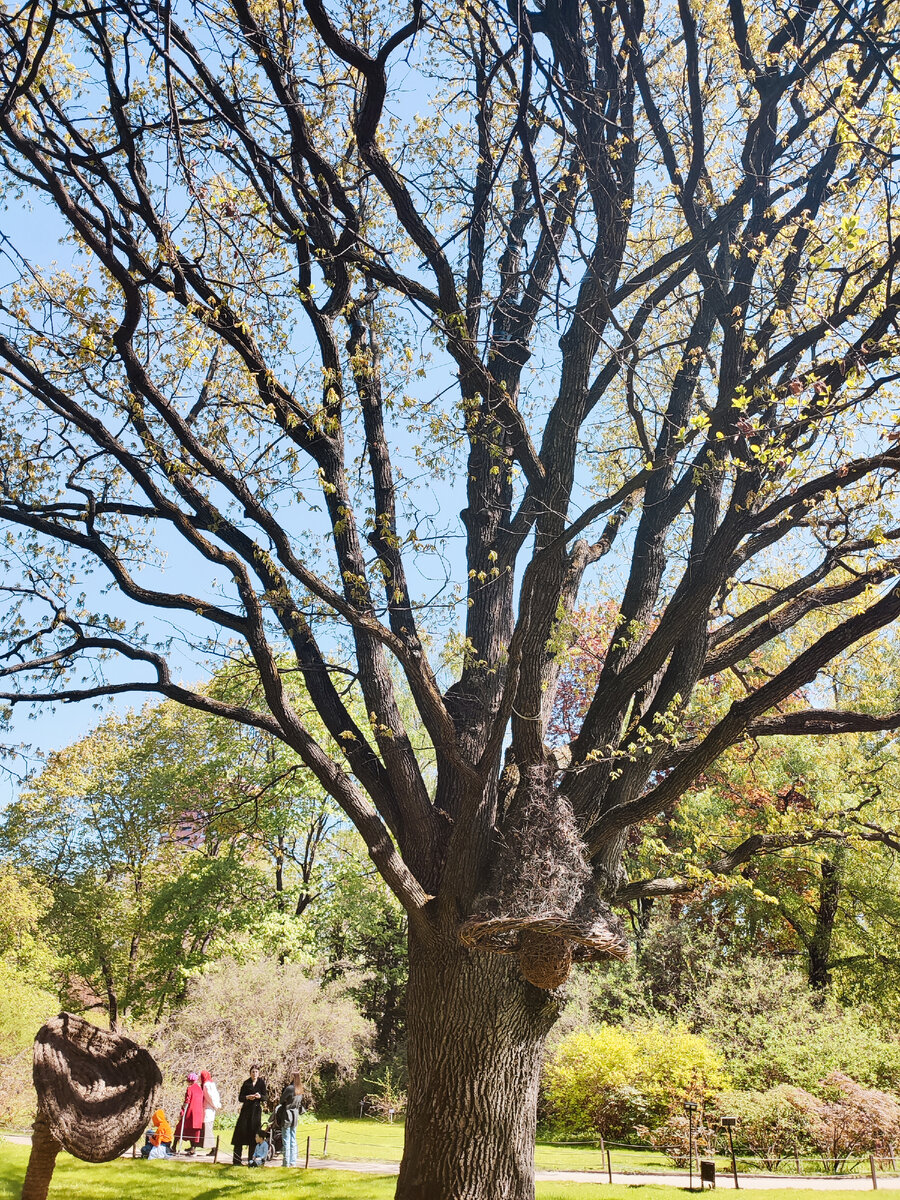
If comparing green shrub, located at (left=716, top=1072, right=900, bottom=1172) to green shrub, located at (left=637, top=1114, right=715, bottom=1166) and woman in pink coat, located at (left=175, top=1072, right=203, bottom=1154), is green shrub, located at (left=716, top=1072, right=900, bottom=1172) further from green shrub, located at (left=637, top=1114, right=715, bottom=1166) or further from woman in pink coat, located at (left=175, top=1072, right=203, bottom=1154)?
woman in pink coat, located at (left=175, top=1072, right=203, bottom=1154)

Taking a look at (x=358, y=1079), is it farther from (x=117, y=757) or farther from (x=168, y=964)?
(x=117, y=757)

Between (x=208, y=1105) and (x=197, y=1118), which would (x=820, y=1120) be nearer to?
(x=208, y=1105)

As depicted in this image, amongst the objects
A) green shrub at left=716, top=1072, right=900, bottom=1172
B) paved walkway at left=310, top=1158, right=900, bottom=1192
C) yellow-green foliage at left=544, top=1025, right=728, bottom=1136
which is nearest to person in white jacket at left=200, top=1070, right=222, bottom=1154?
paved walkway at left=310, top=1158, right=900, bottom=1192

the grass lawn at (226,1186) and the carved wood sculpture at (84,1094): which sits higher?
the carved wood sculpture at (84,1094)

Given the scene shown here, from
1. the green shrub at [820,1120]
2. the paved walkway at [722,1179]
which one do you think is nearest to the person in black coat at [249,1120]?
the paved walkway at [722,1179]

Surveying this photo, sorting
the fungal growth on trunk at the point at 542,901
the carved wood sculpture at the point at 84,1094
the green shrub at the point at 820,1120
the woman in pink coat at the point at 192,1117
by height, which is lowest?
the woman in pink coat at the point at 192,1117

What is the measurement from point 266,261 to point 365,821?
4928 millimetres

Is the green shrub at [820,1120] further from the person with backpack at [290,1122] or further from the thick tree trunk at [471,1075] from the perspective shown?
the thick tree trunk at [471,1075]

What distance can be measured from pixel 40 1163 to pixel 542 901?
5307 millimetres

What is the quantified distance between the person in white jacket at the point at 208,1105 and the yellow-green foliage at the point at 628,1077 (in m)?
6.52

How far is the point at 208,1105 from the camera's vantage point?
49.1 ft

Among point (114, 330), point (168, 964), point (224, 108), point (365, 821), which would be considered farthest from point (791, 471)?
point (168, 964)

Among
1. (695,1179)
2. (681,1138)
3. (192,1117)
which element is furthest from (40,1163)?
(681,1138)

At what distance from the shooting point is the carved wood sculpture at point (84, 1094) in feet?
23.8
